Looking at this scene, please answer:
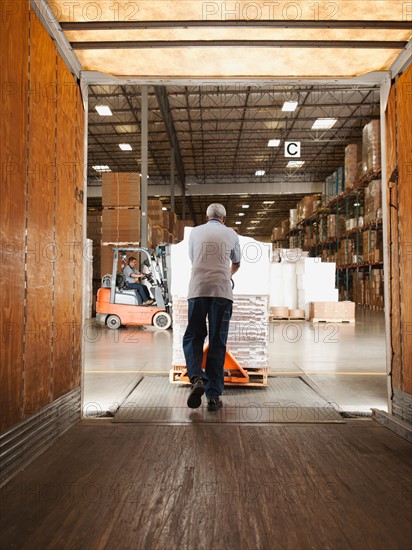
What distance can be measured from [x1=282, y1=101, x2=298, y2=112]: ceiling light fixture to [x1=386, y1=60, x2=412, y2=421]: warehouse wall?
13.1 m

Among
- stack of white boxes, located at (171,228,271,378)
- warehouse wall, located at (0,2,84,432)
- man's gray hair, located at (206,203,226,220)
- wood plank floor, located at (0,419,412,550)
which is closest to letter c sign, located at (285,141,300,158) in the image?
stack of white boxes, located at (171,228,271,378)

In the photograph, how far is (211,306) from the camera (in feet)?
12.7

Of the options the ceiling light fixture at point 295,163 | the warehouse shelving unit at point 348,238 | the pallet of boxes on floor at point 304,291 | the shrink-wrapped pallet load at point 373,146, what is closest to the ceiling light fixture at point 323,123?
the warehouse shelving unit at point 348,238

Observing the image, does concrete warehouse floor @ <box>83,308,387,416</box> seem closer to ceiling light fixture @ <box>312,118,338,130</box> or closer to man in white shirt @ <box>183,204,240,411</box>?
man in white shirt @ <box>183,204,240,411</box>

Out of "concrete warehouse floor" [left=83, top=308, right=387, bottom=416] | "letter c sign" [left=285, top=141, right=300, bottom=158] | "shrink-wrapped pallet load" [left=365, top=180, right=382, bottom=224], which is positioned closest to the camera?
"concrete warehouse floor" [left=83, top=308, right=387, bottom=416]

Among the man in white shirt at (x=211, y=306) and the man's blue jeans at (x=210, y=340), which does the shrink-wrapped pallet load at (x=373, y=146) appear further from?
the man's blue jeans at (x=210, y=340)

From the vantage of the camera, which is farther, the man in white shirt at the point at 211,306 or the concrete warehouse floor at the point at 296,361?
the concrete warehouse floor at the point at 296,361

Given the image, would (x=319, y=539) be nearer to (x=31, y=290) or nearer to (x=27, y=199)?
(x=31, y=290)

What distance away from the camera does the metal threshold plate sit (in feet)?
11.5

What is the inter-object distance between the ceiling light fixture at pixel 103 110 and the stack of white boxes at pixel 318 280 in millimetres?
8890

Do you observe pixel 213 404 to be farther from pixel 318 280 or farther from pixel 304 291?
pixel 304 291

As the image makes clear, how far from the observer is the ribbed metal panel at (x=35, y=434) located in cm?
231

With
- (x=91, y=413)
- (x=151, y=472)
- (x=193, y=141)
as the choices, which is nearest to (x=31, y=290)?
(x=151, y=472)

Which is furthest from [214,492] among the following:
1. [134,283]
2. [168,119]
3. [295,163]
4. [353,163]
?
[295,163]
